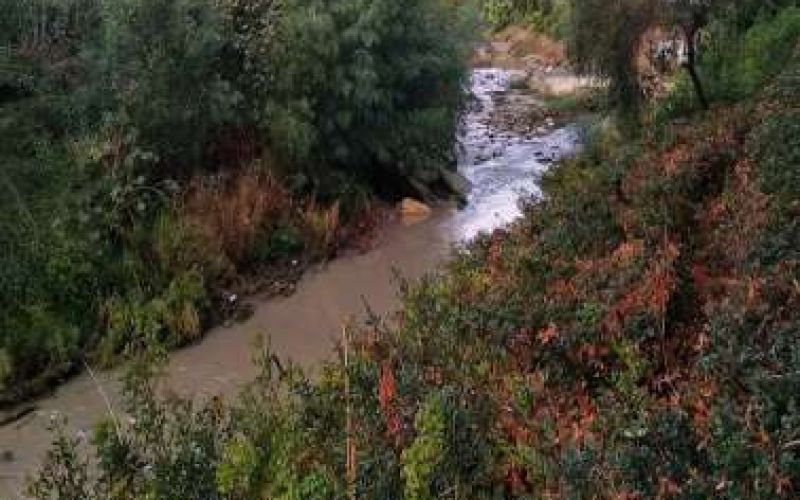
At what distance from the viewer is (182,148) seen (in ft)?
39.7

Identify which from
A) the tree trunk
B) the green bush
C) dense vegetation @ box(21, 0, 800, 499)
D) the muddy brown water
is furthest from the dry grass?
the green bush

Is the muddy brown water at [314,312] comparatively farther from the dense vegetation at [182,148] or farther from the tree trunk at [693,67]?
the tree trunk at [693,67]

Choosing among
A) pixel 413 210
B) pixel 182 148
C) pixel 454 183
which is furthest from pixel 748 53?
pixel 182 148

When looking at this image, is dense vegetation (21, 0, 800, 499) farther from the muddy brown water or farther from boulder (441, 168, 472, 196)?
boulder (441, 168, 472, 196)

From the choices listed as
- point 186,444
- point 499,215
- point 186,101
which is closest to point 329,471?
point 186,444

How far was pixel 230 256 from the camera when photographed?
11.6m

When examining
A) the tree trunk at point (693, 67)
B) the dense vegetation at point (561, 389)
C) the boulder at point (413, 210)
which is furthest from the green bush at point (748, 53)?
the dense vegetation at point (561, 389)

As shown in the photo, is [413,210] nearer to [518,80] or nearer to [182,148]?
[182,148]

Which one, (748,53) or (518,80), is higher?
(748,53)

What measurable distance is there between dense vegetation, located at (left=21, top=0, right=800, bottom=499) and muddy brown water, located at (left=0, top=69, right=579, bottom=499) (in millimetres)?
1428

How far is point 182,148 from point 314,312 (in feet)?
9.22

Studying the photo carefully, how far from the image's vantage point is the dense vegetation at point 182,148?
10.3 m

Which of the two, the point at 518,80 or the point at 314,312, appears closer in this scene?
the point at 314,312

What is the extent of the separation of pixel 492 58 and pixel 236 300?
15678 millimetres
